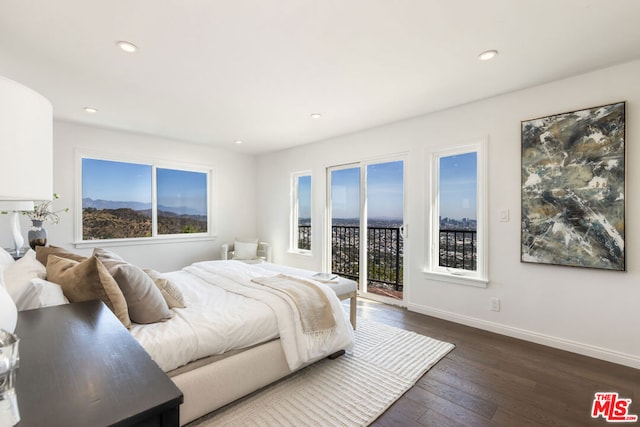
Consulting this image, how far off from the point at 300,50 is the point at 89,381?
2237 millimetres

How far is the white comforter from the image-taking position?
162 centimetres

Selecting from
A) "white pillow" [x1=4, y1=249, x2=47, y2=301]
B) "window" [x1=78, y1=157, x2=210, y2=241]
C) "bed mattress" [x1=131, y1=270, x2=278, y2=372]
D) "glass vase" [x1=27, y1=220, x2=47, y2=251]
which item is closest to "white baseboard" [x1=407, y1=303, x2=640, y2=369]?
"bed mattress" [x1=131, y1=270, x2=278, y2=372]

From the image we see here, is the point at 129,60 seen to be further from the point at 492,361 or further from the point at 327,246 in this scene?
the point at 492,361

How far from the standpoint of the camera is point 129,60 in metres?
2.34

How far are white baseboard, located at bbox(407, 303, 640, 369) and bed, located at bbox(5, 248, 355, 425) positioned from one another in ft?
5.08

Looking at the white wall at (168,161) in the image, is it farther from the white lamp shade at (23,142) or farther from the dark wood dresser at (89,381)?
the white lamp shade at (23,142)

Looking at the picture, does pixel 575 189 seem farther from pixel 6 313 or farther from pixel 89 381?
pixel 6 313

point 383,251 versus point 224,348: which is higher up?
point 383,251

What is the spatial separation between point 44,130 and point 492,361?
309 centimetres

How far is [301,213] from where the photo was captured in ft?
17.6

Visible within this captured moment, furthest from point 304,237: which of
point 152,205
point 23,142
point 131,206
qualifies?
point 23,142

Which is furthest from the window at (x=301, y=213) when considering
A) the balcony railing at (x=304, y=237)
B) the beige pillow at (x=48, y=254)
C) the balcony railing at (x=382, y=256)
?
the beige pillow at (x=48, y=254)

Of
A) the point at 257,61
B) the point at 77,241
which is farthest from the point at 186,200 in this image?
the point at 257,61

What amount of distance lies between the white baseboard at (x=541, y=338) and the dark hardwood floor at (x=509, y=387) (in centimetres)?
7
